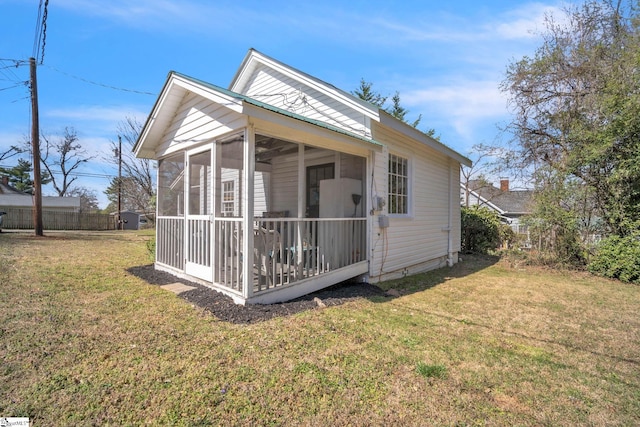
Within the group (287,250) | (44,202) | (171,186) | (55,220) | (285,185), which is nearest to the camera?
(287,250)

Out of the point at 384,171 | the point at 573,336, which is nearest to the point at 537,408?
the point at 573,336

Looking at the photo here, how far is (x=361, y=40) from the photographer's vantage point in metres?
8.40

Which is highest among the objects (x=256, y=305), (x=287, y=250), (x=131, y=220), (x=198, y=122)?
(x=198, y=122)

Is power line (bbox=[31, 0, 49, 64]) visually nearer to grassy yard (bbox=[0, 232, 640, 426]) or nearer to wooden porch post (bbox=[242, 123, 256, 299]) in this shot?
grassy yard (bbox=[0, 232, 640, 426])

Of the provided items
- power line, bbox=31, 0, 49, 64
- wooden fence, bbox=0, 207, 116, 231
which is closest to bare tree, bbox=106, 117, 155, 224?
wooden fence, bbox=0, 207, 116, 231

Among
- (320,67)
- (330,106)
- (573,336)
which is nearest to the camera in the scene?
(573,336)

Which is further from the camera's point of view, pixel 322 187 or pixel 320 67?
pixel 320 67

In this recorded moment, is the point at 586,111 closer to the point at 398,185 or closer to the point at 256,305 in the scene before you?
the point at 398,185

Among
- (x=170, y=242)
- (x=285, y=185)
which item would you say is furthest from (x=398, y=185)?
(x=170, y=242)

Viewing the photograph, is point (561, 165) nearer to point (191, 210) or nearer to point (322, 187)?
point (322, 187)

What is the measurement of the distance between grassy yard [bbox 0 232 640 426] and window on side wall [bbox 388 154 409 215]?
2.49 metres

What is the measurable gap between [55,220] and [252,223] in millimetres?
26141

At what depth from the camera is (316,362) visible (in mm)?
2850

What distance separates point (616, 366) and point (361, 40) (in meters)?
8.49
